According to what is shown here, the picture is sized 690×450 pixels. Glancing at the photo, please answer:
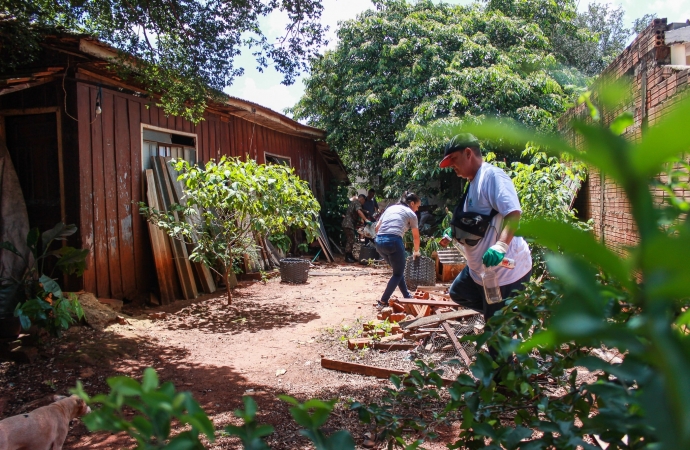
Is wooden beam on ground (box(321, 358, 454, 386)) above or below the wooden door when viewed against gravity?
below

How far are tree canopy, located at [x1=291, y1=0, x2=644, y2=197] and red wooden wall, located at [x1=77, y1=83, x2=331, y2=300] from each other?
6546 millimetres

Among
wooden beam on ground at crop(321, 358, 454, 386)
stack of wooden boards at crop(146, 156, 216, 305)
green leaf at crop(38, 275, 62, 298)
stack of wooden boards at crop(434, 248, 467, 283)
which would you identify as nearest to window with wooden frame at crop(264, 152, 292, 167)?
stack of wooden boards at crop(146, 156, 216, 305)

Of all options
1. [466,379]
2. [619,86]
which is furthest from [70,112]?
[619,86]

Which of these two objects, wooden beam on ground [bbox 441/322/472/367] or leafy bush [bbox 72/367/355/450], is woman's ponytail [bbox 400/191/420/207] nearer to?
wooden beam on ground [bbox 441/322/472/367]

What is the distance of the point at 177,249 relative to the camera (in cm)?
766

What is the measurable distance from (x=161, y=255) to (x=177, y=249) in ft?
0.85

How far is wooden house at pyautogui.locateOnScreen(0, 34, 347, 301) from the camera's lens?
629 centimetres

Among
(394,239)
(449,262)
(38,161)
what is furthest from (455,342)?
(38,161)

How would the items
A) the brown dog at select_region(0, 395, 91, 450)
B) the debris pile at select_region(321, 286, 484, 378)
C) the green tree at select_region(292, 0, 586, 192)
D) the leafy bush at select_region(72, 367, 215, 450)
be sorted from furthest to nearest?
the green tree at select_region(292, 0, 586, 192), the debris pile at select_region(321, 286, 484, 378), the brown dog at select_region(0, 395, 91, 450), the leafy bush at select_region(72, 367, 215, 450)

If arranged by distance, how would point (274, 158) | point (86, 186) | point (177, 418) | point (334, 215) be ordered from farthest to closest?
point (334, 215), point (274, 158), point (86, 186), point (177, 418)

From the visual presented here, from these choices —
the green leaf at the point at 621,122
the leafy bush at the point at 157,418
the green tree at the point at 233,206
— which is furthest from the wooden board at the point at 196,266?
the green leaf at the point at 621,122

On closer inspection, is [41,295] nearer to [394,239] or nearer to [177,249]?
[177,249]

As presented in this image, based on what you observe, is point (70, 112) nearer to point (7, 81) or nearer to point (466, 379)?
point (7, 81)

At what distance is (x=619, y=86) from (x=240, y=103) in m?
9.48
